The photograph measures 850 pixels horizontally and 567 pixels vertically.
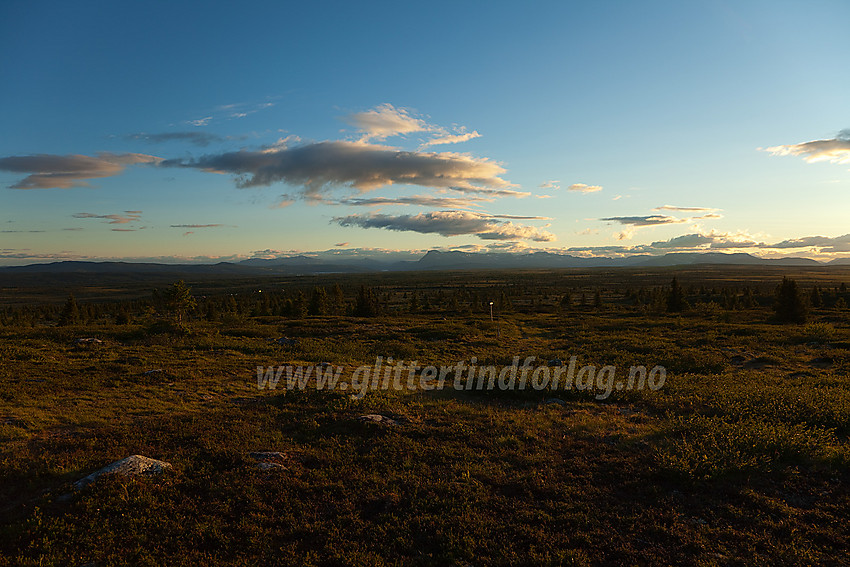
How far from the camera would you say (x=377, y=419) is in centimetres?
1405

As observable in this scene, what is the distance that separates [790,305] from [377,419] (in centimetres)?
5847

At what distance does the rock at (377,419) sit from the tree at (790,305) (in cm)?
5633

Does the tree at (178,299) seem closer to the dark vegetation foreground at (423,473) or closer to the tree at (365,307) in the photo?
the dark vegetation foreground at (423,473)

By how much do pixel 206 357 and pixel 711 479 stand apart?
27.6 meters

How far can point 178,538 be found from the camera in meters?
7.73

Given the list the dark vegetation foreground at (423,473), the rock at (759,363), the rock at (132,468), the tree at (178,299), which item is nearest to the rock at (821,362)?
the rock at (759,363)

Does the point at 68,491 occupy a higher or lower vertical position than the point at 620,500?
higher

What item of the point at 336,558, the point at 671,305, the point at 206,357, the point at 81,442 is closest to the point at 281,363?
the point at 206,357

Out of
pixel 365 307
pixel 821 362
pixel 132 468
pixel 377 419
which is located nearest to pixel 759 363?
pixel 821 362

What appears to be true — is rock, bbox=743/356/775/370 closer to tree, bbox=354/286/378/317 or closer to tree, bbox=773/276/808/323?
tree, bbox=773/276/808/323

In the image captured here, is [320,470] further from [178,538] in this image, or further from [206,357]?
[206,357]

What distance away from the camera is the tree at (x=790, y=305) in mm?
47125

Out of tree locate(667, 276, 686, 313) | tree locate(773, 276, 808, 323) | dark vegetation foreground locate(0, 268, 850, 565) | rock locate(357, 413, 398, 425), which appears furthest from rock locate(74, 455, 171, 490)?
tree locate(667, 276, 686, 313)

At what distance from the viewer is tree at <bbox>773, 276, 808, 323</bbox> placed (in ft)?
155
